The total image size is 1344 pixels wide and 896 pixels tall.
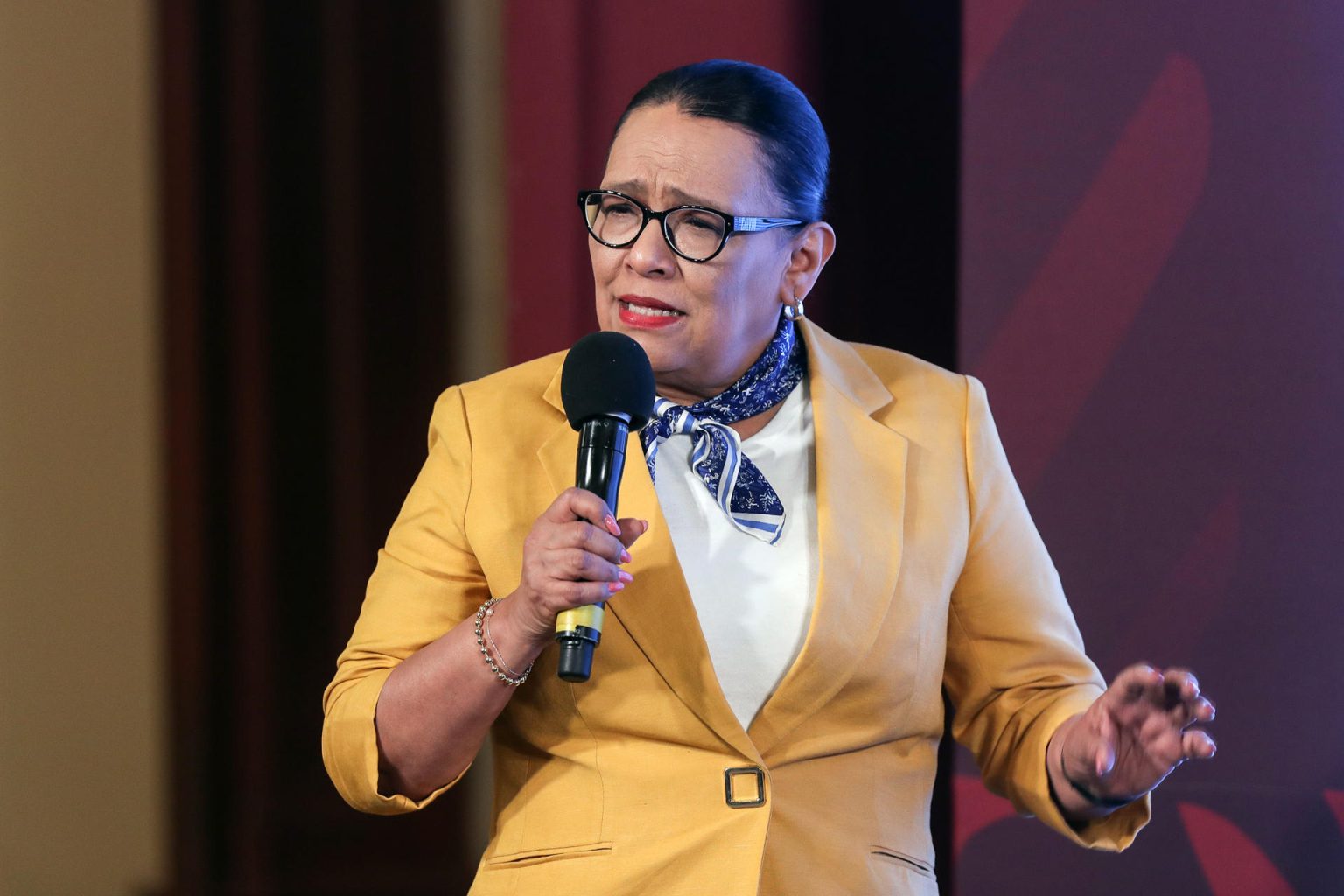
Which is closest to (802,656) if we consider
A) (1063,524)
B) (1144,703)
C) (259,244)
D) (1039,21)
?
(1144,703)

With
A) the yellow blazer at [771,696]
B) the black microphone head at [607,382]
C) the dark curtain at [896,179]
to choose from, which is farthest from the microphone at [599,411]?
the dark curtain at [896,179]

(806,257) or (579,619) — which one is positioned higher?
(806,257)

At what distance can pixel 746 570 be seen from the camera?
5.00 feet

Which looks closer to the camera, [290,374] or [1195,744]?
[1195,744]

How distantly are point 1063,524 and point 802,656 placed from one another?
2.50 feet

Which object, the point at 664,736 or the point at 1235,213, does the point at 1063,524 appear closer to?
the point at 1235,213

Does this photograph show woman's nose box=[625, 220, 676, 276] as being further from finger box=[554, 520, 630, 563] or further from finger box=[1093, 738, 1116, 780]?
finger box=[1093, 738, 1116, 780]

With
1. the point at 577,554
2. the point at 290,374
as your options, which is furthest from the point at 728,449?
the point at 290,374

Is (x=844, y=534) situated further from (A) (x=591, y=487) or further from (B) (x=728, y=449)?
(A) (x=591, y=487)

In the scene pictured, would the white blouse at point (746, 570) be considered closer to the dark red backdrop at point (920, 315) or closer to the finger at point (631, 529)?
the finger at point (631, 529)

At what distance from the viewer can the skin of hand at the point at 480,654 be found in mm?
1139

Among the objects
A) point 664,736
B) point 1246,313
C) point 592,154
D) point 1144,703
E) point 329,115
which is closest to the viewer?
point 1144,703

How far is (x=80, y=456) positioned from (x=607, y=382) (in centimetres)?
177

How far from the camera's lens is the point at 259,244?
2.65m
